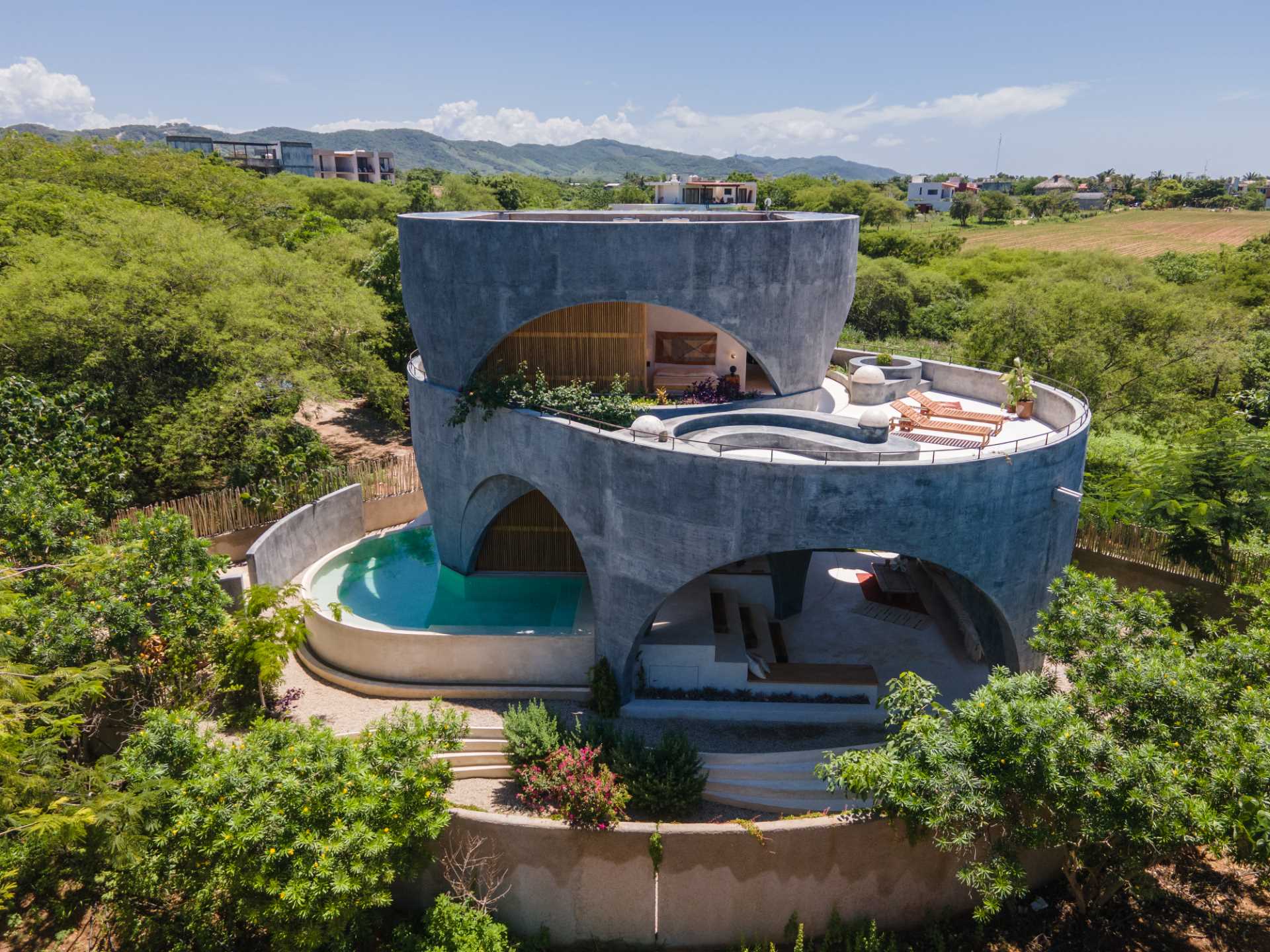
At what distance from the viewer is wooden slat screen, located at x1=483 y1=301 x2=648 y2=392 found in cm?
2333

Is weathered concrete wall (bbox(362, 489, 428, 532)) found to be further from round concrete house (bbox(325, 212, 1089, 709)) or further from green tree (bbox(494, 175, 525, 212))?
green tree (bbox(494, 175, 525, 212))

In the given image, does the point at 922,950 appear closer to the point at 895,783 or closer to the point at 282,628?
the point at 895,783

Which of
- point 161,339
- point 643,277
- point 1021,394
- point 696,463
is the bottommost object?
point 696,463

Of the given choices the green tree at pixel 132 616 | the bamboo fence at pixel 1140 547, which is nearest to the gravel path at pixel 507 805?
the green tree at pixel 132 616

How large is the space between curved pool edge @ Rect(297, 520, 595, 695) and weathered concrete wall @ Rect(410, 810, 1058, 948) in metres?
5.35

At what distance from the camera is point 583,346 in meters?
23.6

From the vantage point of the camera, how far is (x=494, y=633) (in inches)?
827

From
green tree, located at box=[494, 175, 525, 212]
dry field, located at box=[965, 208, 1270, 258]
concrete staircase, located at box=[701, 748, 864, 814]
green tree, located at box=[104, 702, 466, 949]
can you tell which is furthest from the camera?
green tree, located at box=[494, 175, 525, 212]

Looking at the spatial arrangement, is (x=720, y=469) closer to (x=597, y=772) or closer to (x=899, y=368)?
(x=597, y=772)

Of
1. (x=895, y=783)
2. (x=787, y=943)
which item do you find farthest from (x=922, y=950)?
(x=895, y=783)

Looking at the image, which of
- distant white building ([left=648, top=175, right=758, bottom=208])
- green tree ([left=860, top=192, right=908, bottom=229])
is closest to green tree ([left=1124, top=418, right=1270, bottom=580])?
distant white building ([left=648, top=175, right=758, bottom=208])

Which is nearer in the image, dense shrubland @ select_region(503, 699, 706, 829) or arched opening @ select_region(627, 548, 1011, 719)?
dense shrubland @ select_region(503, 699, 706, 829)

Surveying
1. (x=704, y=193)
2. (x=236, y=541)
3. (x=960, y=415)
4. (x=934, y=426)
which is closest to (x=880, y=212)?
(x=704, y=193)

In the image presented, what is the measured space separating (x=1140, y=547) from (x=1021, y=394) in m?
6.74
